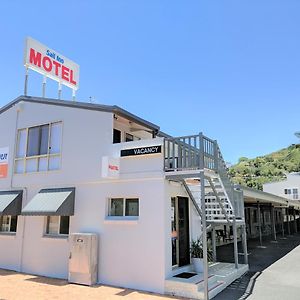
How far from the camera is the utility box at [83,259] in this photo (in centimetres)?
911

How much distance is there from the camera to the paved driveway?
7.88m

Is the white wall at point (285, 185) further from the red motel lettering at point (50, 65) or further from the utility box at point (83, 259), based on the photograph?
the utility box at point (83, 259)

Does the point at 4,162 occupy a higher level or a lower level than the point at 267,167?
lower

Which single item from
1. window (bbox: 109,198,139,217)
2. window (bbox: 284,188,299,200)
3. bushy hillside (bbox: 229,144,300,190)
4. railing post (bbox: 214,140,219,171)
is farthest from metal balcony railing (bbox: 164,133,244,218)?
bushy hillside (bbox: 229,144,300,190)

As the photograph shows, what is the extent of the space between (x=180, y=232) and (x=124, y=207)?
212cm

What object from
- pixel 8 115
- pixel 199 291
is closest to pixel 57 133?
pixel 8 115

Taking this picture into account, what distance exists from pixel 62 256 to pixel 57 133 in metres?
4.29

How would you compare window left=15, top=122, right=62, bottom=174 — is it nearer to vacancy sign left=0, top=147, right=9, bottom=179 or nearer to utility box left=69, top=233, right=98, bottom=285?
vacancy sign left=0, top=147, right=9, bottom=179

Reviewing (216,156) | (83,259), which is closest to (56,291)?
(83,259)

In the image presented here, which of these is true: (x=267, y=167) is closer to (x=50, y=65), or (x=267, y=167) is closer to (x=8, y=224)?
(x=50, y=65)

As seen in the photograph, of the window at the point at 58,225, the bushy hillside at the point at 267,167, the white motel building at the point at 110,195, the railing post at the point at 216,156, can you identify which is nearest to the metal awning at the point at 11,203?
the white motel building at the point at 110,195

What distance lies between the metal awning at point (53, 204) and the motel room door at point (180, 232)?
3.35 metres

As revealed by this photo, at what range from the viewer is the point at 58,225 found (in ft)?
35.8

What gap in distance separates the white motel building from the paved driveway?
47 cm
